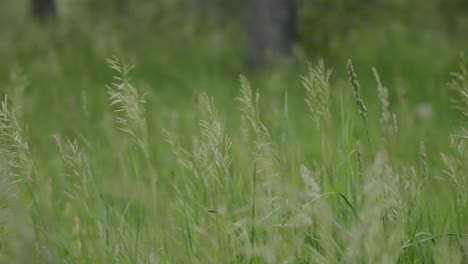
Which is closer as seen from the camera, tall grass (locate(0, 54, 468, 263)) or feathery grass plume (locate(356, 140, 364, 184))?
tall grass (locate(0, 54, 468, 263))

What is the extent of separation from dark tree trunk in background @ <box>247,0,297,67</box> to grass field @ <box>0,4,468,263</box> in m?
0.25

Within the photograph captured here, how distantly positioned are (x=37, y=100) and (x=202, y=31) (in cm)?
341

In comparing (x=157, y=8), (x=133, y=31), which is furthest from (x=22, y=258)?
(x=157, y=8)

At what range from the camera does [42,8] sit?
1274cm

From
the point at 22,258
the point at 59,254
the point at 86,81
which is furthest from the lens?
the point at 86,81

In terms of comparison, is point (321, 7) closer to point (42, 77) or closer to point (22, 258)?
point (42, 77)

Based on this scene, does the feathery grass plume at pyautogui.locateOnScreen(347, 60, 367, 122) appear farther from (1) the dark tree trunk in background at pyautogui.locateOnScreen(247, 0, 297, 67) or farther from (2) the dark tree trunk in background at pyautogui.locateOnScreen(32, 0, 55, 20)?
(2) the dark tree trunk in background at pyautogui.locateOnScreen(32, 0, 55, 20)

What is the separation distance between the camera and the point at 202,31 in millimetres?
9258

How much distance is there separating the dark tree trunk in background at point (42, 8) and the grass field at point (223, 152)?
8.30 feet

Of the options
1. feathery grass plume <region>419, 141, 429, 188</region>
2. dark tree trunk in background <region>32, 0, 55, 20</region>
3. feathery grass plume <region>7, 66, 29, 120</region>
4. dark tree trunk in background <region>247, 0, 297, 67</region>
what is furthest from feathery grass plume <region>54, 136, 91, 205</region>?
dark tree trunk in background <region>32, 0, 55, 20</region>

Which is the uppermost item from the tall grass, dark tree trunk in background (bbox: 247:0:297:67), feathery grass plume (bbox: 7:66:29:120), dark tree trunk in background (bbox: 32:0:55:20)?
dark tree trunk in background (bbox: 32:0:55:20)

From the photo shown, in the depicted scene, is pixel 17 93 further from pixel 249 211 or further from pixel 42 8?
pixel 42 8

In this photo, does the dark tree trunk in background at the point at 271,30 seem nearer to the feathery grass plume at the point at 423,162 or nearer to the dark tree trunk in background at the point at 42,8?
the feathery grass plume at the point at 423,162

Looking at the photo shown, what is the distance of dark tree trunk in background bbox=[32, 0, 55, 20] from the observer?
12.6m
